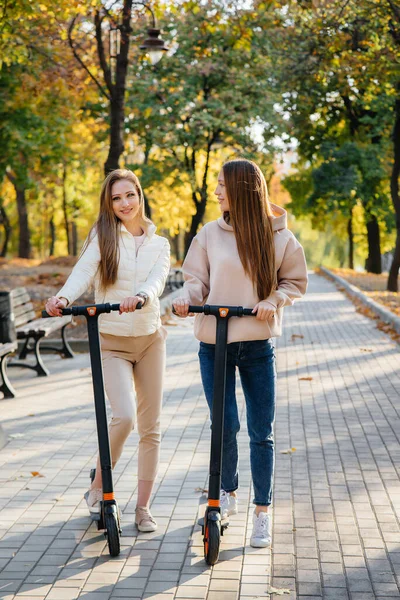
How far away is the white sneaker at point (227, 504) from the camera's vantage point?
4.95 metres

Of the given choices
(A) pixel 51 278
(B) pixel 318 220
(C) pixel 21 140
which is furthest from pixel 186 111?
(B) pixel 318 220

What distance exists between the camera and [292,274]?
455 centimetres

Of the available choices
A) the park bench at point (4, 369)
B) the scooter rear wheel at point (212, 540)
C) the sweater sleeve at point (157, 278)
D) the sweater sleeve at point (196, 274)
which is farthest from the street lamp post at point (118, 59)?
the scooter rear wheel at point (212, 540)

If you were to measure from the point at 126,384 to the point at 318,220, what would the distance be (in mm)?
36608

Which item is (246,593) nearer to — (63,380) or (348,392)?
(348,392)

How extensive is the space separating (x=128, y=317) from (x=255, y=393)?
778 mm

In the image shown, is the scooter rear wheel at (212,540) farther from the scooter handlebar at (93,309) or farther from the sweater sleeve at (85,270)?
the sweater sleeve at (85,270)

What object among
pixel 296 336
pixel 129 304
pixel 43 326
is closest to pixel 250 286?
pixel 129 304

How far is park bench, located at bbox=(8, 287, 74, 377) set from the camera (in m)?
10.1

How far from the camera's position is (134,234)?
4887 mm

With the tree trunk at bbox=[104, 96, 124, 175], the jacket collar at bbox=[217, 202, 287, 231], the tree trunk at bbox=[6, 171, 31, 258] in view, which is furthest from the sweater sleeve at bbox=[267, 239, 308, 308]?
the tree trunk at bbox=[6, 171, 31, 258]

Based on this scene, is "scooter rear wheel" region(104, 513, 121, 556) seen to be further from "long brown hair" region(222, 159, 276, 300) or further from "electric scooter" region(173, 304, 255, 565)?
"long brown hair" region(222, 159, 276, 300)

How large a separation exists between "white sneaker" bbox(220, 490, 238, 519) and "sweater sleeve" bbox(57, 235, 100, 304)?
1423 millimetres

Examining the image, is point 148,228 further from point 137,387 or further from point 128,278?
point 137,387
